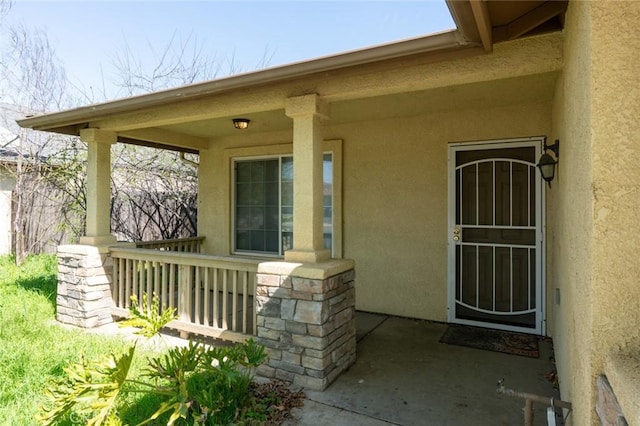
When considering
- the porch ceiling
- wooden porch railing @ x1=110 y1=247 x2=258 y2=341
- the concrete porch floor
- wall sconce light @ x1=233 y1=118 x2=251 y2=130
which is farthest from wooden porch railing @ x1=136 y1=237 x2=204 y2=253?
the concrete porch floor

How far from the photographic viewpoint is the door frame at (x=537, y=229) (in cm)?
422

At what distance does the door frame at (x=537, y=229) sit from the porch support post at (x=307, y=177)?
81.3 inches

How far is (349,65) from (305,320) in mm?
2103

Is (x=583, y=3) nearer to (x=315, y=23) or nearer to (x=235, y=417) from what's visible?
(x=235, y=417)

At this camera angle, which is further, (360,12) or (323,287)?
(360,12)

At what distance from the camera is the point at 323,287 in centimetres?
312

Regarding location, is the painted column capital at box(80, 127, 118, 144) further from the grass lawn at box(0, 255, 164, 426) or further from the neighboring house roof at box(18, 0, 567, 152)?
the grass lawn at box(0, 255, 164, 426)

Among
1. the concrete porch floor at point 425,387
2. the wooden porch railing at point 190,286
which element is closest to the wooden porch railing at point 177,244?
the wooden porch railing at point 190,286

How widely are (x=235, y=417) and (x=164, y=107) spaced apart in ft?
10.5

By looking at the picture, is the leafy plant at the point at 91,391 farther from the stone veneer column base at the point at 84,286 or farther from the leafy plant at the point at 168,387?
Result: the stone veneer column base at the point at 84,286

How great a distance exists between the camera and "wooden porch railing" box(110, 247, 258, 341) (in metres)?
3.87

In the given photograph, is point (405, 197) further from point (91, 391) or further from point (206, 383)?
point (91, 391)

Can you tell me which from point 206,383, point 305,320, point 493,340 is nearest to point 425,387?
point 305,320

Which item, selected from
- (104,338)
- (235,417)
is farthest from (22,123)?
(235,417)
